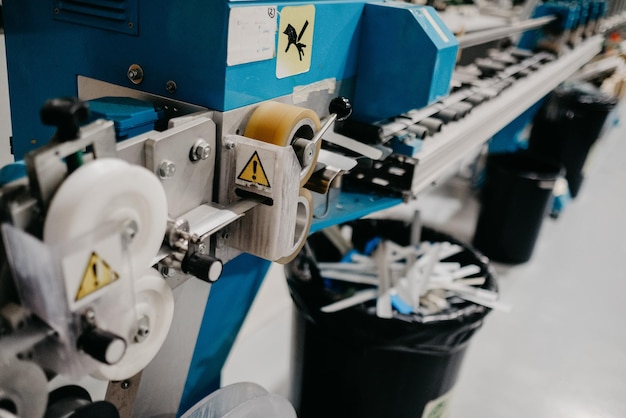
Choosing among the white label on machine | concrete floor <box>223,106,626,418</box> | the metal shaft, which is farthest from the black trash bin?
the white label on machine

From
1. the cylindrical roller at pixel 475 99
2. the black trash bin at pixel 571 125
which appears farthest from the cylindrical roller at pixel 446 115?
the black trash bin at pixel 571 125

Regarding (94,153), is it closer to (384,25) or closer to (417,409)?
(384,25)

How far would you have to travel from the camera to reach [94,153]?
0.52 m

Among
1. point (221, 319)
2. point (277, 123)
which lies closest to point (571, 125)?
point (221, 319)

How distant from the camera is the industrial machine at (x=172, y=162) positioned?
0.48 meters

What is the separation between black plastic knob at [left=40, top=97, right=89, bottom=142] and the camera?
0.46 meters

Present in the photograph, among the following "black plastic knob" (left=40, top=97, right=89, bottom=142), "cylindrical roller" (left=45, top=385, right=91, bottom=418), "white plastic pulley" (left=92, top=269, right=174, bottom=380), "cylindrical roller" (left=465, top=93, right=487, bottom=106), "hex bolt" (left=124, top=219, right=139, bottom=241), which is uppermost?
"black plastic knob" (left=40, top=97, right=89, bottom=142)

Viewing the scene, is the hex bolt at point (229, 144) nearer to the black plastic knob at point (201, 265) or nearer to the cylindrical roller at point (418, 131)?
the black plastic knob at point (201, 265)

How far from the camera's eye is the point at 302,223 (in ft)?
2.81

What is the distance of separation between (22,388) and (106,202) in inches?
7.6

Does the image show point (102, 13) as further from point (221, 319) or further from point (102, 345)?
point (221, 319)

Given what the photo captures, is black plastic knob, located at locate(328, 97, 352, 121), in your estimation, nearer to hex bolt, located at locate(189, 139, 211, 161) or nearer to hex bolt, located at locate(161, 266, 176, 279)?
hex bolt, located at locate(189, 139, 211, 161)

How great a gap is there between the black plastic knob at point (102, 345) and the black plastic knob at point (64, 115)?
0.59 ft

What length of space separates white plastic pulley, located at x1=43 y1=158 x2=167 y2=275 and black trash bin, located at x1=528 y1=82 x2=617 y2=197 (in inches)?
123
